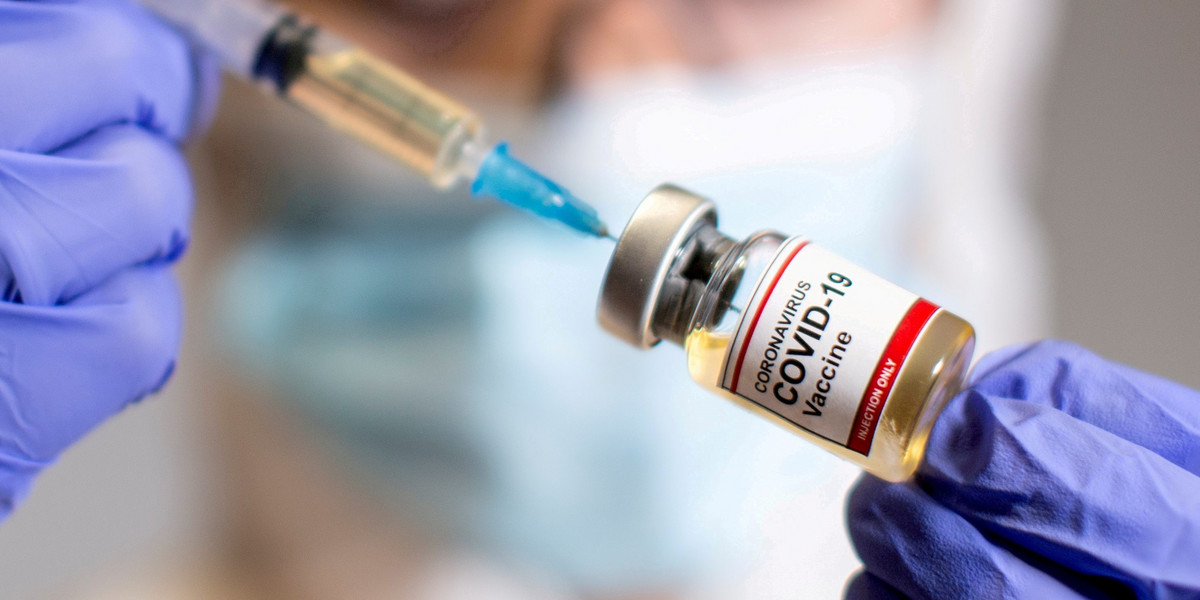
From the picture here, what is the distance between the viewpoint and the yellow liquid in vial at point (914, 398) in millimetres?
540

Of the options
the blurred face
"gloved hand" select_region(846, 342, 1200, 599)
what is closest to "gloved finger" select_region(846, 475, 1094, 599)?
"gloved hand" select_region(846, 342, 1200, 599)

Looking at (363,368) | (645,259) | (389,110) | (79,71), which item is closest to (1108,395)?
(645,259)

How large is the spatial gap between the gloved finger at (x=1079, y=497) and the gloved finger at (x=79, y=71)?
0.79 meters

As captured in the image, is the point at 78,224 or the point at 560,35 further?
the point at 560,35

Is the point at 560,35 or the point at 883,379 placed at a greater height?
the point at 560,35

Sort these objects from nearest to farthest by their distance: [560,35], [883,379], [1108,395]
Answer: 1. [883,379]
2. [1108,395]
3. [560,35]

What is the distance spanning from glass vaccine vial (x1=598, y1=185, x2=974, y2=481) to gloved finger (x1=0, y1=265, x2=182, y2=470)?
1.44 feet

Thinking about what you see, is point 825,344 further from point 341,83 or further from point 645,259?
point 341,83

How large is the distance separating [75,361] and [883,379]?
2.23 feet

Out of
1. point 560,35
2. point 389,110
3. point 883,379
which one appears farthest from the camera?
point 560,35

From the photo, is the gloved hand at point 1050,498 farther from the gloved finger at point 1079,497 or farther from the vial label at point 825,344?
the vial label at point 825,344

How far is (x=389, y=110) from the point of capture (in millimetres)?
783

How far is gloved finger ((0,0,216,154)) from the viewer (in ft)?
2.21

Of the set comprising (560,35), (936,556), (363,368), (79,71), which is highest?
(560,35)
